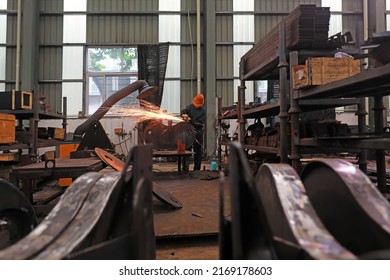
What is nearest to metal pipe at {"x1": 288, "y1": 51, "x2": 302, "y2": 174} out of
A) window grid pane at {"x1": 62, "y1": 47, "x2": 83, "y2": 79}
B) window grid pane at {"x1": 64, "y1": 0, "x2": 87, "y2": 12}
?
window grid pane at {"x1": 62, "y1": 47, "x2": 83, "y2": 79}

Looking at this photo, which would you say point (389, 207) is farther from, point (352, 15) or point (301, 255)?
point (352, 15)

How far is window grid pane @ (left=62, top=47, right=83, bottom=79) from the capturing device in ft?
26.3

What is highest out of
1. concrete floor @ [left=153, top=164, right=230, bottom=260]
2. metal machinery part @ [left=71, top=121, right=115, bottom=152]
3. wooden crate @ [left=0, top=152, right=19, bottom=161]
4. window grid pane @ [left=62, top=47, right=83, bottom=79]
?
window grid pane @ [left=62, top=47, right=83, bottom=79]

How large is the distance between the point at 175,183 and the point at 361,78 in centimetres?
289

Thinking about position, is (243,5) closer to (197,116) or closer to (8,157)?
Result: (197,116)

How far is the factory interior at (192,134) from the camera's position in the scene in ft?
2.47

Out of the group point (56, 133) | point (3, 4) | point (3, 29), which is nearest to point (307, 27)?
point (56, 133)

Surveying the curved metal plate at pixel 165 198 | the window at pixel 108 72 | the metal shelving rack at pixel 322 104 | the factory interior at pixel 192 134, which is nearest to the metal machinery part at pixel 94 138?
the factory interior at pixel 192 134

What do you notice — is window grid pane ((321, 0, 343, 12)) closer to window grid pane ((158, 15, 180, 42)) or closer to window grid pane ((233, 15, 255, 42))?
window grid pane ((233, 15, 255, 42))

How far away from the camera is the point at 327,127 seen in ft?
9.89

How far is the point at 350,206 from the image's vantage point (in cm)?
83

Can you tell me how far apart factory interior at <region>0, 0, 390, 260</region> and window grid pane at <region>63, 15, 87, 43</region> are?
0.04 metres

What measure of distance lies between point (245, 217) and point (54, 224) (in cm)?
55

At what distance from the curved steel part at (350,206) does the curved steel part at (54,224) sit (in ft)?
2.64
